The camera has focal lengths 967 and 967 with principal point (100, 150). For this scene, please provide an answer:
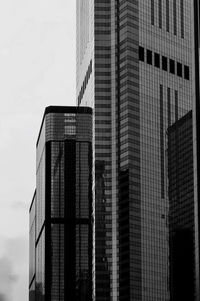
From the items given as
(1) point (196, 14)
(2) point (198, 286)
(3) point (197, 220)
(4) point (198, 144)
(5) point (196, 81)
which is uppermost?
(1) point (196, 14)

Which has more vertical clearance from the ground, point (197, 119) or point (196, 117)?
point (196, 117)

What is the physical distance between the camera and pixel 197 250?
434ft

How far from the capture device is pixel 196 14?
449 ft

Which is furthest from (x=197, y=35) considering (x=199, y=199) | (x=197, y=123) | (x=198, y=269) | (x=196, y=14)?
(x=198, y=269)

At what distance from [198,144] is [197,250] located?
1462 centimetres

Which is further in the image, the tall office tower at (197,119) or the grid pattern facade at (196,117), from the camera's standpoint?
the grid pattern facade at (196,117)

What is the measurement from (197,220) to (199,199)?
9.54ft

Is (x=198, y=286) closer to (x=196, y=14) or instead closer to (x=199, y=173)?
(x=199, y=173)

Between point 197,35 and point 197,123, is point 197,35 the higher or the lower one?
the higher one

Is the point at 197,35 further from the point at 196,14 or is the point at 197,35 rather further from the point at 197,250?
the point at 197,250

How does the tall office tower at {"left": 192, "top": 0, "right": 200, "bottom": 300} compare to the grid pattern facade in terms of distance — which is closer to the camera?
the tall office tower at {"left": 192, "top": 0, "right": 200, "bottom": 300}

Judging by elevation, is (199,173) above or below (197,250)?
above

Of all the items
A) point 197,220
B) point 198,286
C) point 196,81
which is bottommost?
point 198,286

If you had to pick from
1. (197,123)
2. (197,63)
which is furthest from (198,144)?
(197,63)
